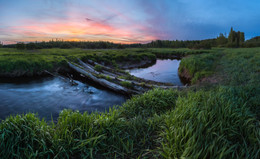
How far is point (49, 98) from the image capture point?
34.6 feet

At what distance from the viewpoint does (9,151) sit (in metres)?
2.83

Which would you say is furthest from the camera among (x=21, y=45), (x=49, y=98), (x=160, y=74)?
(x=21, y=45)

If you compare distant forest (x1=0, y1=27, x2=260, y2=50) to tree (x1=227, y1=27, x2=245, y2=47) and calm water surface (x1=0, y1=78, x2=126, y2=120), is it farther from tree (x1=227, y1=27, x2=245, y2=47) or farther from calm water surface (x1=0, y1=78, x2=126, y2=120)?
calm water surface (x1=0, y1=78, x2=126, y2=120)

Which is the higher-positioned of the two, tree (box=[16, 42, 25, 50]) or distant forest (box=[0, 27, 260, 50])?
distant forest (box=[0, 27, 260, 50])

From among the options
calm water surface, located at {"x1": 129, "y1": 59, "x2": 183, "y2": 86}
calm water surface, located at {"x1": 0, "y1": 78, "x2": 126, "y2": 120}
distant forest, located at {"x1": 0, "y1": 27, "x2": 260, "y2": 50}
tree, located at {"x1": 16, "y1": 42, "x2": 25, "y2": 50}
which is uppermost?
distant forest, located at {"x1": 0, "y1": 27, "x2": 260, "y2": 50}

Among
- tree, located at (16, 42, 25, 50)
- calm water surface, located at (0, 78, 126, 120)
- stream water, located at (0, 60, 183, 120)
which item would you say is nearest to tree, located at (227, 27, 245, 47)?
stream water, located at (0, 60, 183, 120)

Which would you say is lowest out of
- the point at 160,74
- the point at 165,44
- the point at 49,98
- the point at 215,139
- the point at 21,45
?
the point at 49,98

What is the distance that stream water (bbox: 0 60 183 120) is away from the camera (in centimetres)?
877

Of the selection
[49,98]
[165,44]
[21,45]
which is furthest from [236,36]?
[21,45]

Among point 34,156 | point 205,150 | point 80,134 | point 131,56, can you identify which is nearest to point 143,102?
point 80,134

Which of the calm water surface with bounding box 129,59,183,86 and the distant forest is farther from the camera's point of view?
the distant forest

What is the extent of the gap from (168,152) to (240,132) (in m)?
1.80

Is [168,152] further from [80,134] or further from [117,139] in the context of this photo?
[80,134]

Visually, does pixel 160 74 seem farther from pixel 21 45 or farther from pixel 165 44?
pixel 165 44
